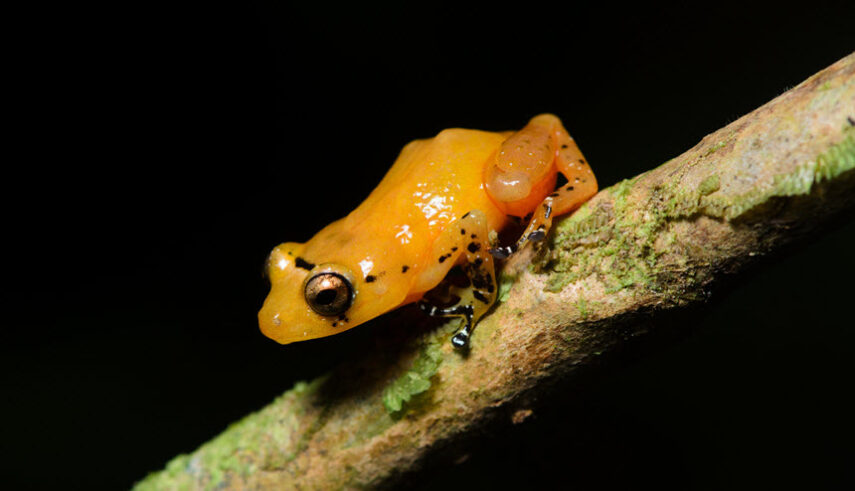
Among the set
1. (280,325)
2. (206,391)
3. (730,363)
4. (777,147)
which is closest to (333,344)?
(206,391)

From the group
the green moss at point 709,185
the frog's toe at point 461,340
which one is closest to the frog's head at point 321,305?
the frog's toe at point 461,340

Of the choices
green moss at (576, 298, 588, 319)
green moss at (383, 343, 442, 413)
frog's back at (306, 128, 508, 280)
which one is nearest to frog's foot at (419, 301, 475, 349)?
green moss at (383, 343, 442, 413)

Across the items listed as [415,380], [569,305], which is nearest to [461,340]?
[415,380]

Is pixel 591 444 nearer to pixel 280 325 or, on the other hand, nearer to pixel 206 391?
pixel 280 325

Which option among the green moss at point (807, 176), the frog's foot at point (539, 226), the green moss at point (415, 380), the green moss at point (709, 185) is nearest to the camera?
the green moss at point (807, 176)

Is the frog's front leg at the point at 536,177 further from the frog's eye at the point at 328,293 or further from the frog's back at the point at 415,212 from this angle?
the frog's eye at the point at 328,293

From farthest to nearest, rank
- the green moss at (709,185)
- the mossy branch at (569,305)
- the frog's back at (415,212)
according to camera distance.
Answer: the frog's back at (415,212)
the green moss at (709,185)
the mossy branch at (569,305)

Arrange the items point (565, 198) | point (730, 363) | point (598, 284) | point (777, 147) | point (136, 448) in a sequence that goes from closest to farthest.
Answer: point (777, 147)
point (598, 284)
point (565, 198)
point (730, 363)
point (136, 448)

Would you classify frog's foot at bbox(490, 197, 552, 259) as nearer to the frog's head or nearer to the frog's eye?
the frog's head
